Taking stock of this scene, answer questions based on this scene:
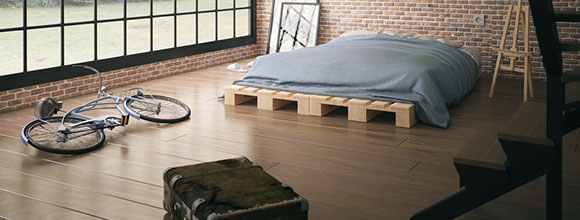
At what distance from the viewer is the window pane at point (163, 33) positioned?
7125mm

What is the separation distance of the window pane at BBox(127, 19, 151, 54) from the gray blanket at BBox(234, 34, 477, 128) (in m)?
1.68

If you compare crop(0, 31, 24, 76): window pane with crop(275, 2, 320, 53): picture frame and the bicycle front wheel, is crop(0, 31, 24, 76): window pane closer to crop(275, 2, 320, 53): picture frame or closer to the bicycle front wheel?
the bicycle front wheel

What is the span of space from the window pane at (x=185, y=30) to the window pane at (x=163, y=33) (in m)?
0.13

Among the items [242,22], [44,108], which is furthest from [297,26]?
[44,108]

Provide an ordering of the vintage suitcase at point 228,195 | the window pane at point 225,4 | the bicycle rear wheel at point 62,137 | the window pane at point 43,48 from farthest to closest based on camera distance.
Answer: the window pane at point 225,4, the window pane at point 43,48, the bicycle rear wheel at point 62,137, the vintage suitcase at point 228,195

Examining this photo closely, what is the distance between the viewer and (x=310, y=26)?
8.55 metres

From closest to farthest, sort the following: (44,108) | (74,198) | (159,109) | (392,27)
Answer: (74,198)
(44,108)
(159,109)
(392,27)

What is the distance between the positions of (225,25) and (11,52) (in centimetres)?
350

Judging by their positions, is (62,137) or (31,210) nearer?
(31,210)

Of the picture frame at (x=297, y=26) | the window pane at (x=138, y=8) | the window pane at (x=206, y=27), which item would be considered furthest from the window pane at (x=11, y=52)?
the picture frame at (x=297, y=26)

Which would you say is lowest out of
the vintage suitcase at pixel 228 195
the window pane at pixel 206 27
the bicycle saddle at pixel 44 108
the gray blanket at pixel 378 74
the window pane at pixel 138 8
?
the vintage suitcase at pixel 228 195

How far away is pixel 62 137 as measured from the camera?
4129 mm

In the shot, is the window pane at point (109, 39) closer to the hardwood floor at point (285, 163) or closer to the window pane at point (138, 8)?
the window pane at point (138, 8)

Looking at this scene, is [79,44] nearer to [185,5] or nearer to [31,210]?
[185,5]
